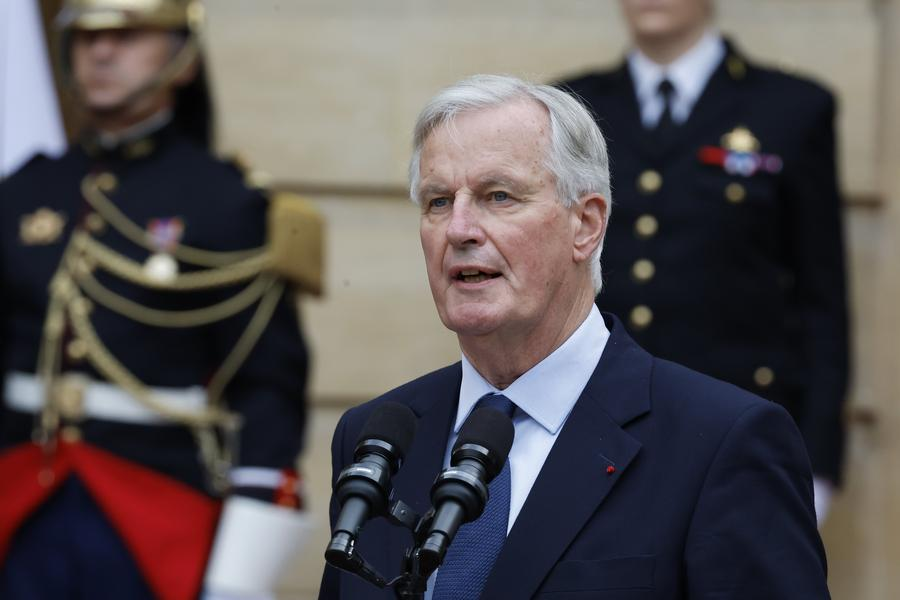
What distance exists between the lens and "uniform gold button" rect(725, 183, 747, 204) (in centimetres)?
564

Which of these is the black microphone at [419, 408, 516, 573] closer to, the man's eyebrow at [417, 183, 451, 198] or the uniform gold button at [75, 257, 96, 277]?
the man's eyebrow at [417, 183, 451, 198]

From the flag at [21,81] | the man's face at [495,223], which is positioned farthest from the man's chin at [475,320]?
the flag at [21,81]

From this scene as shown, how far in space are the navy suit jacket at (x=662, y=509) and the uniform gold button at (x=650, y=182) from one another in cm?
226

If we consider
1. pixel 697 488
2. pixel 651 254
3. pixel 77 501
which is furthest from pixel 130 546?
pixel 697 488

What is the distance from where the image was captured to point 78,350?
18.2ft

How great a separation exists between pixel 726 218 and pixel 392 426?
2.70 m

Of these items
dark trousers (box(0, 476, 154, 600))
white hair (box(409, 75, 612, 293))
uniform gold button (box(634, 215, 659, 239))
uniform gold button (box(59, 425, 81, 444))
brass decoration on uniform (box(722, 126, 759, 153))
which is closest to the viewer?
white hair (box(409, 75, 612, 293))

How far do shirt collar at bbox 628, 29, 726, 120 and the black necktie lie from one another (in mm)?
16

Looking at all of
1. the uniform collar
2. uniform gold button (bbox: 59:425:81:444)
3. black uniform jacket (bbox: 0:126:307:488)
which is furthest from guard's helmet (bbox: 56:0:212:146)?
uniform gold button (bbox: 59:425:81:444)

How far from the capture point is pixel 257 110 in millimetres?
6977

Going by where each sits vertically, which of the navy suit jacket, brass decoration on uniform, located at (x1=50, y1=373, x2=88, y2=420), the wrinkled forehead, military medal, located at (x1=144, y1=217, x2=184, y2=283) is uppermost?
the wrinkled forehead

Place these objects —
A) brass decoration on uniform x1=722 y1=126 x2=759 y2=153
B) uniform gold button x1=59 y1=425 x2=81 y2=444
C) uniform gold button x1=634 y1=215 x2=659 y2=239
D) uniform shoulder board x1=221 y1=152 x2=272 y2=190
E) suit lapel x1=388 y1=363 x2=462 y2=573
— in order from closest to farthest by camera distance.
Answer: suit lapel x1=388 y1=363 x2=462 y2=573 < uniform gold button x1=59 y1=425 x2=81 y2=444 < uniform gold button x1=634 y1=215 x2=659 y2=239 < brass decoration on uniform x1=722 y1=126 x2=759 y2=153 < uniform shoulder board x1=221 y1=152 x2=272 y2=190

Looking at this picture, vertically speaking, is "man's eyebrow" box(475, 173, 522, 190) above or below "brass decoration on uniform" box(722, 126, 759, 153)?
above

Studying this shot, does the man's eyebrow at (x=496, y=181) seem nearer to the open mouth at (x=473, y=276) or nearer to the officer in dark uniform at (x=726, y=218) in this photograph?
the open mouth at (x=473, y=276)
